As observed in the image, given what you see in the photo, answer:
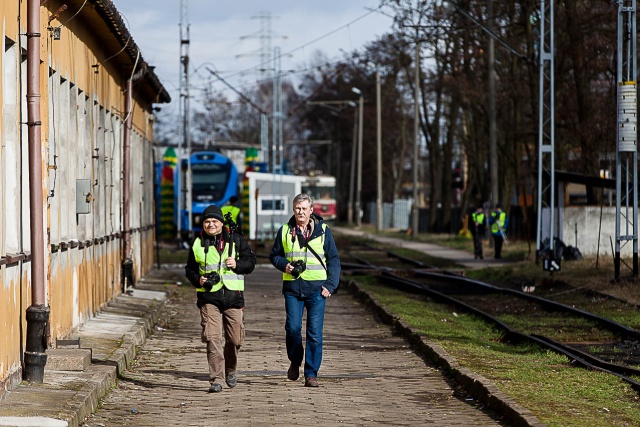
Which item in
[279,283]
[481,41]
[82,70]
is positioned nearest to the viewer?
[82,70]

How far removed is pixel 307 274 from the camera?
12492 millimetres

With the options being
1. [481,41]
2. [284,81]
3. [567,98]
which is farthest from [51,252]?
[284,81]

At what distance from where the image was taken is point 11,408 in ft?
32.0

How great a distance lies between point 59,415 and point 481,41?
41304mm

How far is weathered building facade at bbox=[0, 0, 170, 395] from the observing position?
36.9ft

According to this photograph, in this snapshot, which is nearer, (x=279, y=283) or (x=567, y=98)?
(x=279, y=283)

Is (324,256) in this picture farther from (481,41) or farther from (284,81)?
(284,81)

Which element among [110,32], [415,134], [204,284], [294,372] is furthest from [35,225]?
[415,134]

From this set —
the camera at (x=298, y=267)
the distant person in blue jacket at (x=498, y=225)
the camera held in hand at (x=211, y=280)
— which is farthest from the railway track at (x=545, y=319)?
the distant person in blue jacket at (x=498, y=225)

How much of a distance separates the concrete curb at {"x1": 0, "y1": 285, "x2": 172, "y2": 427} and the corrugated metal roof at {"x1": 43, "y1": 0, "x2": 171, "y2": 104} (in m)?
3.72

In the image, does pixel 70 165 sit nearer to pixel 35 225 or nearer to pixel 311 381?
pixel 35 225

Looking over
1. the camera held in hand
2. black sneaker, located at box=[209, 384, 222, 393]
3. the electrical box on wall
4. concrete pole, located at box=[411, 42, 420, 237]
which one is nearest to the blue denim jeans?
the camera held in hand

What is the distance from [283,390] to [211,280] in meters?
1.27

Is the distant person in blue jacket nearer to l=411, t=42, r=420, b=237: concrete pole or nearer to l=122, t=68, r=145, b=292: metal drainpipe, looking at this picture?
l=122, t=68, r=145, b=292: metal drainpipe
